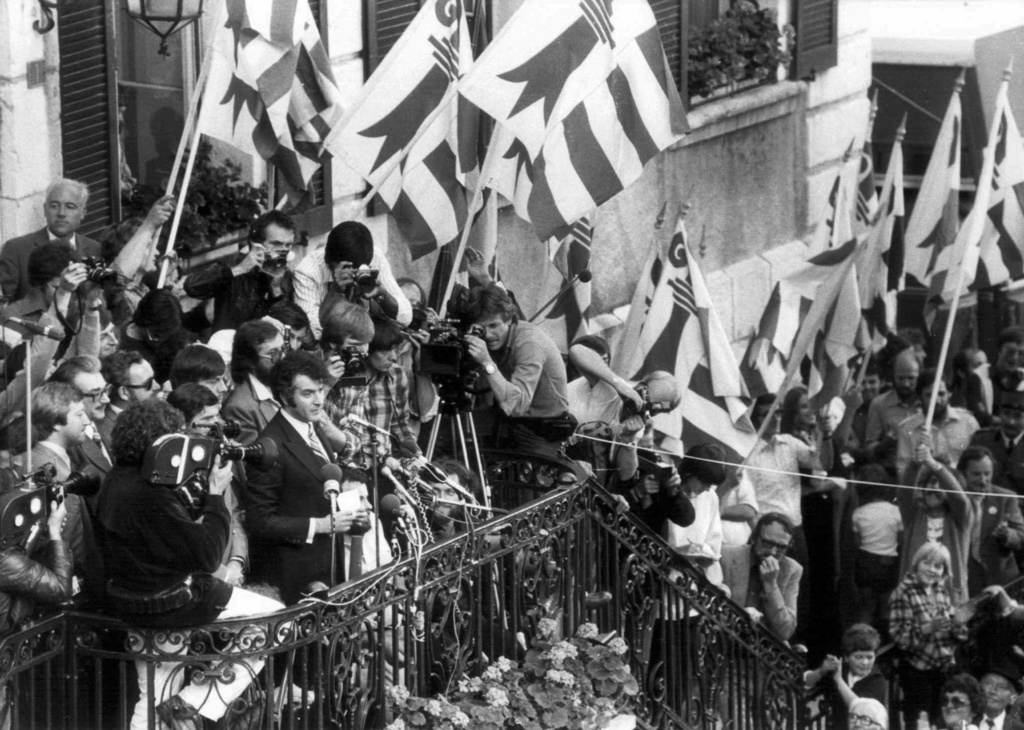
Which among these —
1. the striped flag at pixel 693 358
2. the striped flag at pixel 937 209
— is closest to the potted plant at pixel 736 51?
the striped flag at pixel 937 209

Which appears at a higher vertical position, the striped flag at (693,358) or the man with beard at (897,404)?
the striped flag at (693,358)

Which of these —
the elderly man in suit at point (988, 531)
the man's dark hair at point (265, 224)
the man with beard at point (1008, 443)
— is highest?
the man's dark hair at point (265, 224)

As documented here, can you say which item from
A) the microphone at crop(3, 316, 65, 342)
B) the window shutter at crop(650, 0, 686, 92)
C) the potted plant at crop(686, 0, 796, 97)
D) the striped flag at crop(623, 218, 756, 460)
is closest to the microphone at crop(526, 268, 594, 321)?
the striped flag at crop(623, 218, 756, 460)

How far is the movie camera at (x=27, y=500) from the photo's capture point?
27.2 feet

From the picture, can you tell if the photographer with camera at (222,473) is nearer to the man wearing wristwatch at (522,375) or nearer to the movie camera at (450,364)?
the movie camera at (450,364)

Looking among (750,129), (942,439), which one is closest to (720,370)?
(942,439)

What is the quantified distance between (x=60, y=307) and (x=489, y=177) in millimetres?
2728

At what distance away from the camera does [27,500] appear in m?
8.37

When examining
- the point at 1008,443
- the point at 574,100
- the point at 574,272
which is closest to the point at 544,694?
the point at 574,100

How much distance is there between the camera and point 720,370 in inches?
555

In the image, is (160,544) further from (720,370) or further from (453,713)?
(720,370)

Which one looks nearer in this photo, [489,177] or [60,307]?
[60,307]

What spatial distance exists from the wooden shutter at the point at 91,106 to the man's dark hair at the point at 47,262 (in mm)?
2153

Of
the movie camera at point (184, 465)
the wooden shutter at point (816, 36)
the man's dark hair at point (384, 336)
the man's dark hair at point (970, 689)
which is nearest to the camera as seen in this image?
the movie camera at point (184, 465)
